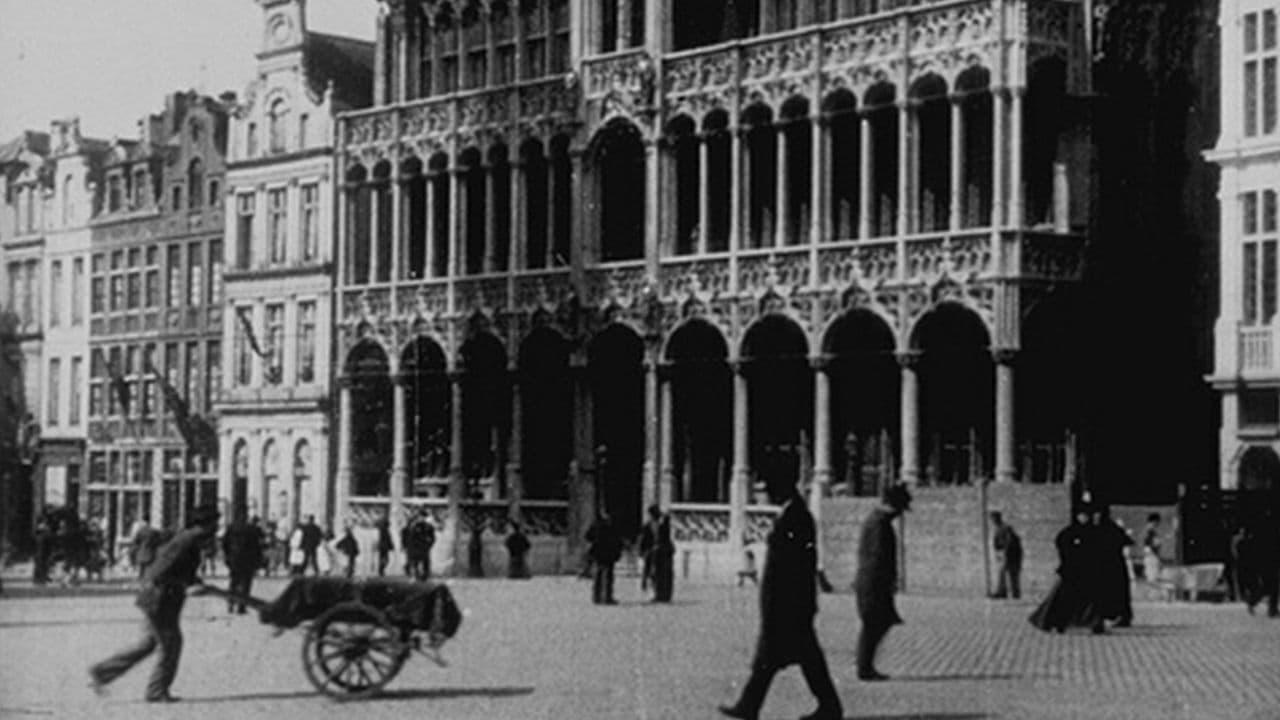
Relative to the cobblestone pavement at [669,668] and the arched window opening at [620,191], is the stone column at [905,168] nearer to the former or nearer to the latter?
the arched window opening at [620,191]

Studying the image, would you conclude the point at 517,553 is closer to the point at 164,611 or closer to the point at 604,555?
the point at 604,555

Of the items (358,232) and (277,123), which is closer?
(358,232)

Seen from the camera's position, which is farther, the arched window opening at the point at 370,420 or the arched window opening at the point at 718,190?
the arched window opening at the point at 370,420

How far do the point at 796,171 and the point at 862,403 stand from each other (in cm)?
485

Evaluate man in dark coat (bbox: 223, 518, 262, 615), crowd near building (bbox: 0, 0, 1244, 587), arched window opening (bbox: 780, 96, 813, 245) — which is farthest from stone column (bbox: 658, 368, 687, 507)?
man in dark coat (bbox: 223, 518, 262, 615)

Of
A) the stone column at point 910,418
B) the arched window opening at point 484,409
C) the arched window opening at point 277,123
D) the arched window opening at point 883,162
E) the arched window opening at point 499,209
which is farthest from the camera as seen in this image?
the arched window opening at point 277,123

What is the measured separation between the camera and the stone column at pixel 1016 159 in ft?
136

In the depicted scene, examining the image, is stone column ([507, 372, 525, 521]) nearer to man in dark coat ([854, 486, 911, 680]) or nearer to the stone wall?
the stone wall

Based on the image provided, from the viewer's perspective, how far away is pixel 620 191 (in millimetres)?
50656

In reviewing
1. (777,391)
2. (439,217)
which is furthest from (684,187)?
(439,217)

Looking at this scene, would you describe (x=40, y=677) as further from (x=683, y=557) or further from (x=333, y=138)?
(x=333, y=138)

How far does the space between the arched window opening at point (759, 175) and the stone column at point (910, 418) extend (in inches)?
198

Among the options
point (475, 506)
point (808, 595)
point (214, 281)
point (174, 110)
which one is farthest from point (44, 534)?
point (808, 595)

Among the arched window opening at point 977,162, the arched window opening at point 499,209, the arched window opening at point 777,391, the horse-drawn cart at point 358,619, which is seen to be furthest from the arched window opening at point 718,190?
the horse-drawn cart at point 358,619
